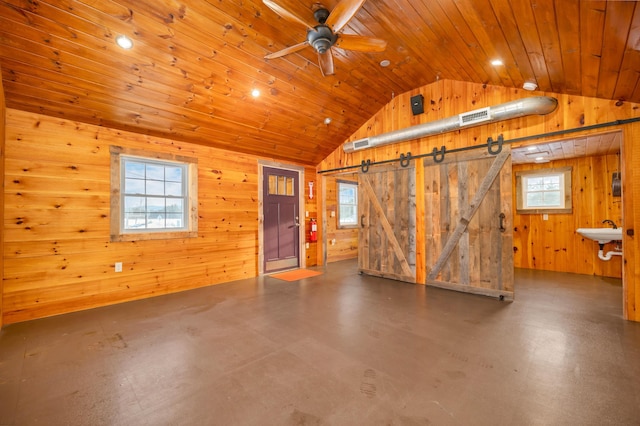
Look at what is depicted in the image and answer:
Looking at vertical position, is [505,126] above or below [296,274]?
above

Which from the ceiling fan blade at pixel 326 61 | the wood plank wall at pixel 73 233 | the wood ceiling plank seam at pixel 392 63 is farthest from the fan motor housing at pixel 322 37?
the wood plank wall at pixel 73 233

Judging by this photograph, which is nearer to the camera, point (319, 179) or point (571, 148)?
point (571, 148)

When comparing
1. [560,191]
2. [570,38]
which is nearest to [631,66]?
[570,38]

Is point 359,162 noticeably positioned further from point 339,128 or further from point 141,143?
point 141,143

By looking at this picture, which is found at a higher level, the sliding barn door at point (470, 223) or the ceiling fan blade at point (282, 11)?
the ceiling fan blade at point (282, 11)

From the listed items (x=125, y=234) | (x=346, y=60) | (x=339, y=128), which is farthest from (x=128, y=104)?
(x=339, y=128)

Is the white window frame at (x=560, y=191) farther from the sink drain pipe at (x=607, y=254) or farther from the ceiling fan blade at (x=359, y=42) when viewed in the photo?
the ceiling fan blade at (x=359, y=42)

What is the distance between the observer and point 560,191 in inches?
219

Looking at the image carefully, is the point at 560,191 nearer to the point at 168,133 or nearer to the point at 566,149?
the point at 566,149

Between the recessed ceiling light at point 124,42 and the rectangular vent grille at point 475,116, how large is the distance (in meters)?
4.25

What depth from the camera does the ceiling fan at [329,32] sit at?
2.29 m

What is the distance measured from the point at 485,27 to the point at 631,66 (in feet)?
4.12

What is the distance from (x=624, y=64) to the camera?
237cm

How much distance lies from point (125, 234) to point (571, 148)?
7017 millimetres
